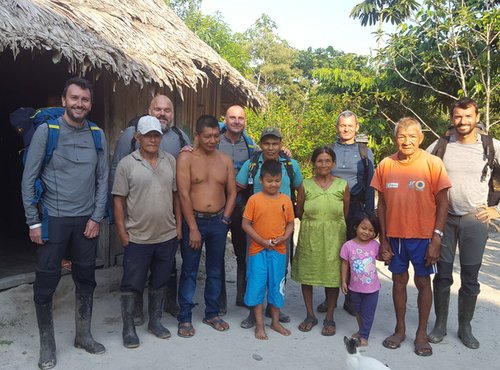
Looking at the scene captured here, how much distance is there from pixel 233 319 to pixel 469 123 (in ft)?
8.76

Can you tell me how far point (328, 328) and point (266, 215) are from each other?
115cm

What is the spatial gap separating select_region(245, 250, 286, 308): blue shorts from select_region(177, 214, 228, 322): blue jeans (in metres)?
0.31

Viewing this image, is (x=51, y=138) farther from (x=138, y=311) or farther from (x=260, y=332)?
(x=260, y=332)

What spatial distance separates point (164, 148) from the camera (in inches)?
162

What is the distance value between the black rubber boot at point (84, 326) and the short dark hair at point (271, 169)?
1.69m

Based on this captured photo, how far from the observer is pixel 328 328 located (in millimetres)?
3975

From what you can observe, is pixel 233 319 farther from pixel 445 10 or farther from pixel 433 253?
pixel 445 10

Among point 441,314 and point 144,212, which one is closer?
point 144,212

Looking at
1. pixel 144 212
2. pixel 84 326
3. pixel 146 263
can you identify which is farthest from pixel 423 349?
pixel 84 326

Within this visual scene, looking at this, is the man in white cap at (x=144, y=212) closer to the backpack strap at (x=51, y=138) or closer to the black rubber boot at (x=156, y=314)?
the black rubber boot at (x=156, y=314)

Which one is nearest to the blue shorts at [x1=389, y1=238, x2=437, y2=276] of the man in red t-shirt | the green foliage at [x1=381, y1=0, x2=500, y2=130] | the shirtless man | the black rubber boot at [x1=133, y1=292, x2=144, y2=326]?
the man in red t-shirt

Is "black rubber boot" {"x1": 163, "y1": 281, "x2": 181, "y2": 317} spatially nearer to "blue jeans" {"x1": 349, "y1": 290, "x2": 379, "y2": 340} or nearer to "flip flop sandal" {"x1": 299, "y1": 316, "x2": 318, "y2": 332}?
"flip flop sandal" {"x1": 299, "y1": 316, "x2": 318, "y2": 332}

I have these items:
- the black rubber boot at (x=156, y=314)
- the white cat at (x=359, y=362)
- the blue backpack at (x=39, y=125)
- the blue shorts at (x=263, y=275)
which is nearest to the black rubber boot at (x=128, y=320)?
the black rubber boot at (x=156, y=314)

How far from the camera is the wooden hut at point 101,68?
400 cm
